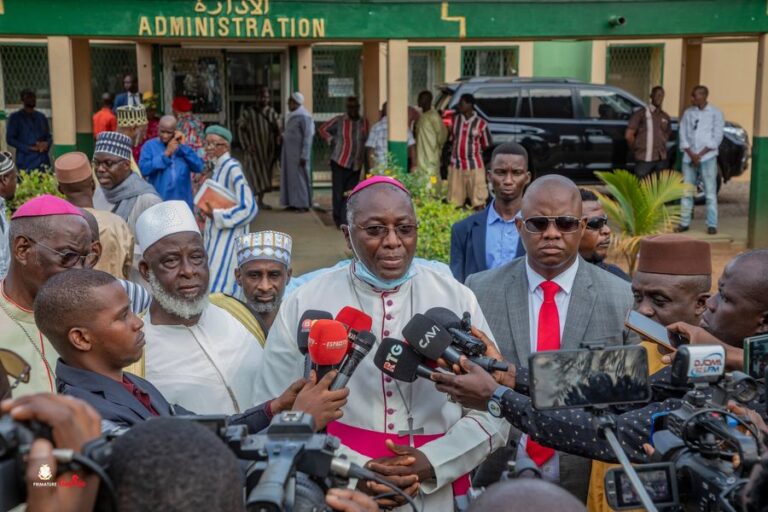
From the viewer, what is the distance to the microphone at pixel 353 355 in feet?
10.2

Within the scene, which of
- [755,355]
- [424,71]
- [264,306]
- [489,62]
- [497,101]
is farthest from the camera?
[489,62]

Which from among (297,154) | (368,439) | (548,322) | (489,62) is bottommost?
(368,439)

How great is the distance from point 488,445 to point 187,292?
1455 millimetres

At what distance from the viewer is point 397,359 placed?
3.24 meters

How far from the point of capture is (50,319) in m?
3.14

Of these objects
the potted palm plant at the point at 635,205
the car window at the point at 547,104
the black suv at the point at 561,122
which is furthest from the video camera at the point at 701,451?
the car window at the point at 547,104

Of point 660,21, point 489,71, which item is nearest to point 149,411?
point 660,21

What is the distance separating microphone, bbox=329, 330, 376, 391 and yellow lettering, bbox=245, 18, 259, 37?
8212 millimetres

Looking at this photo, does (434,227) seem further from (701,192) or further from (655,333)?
(701,192)

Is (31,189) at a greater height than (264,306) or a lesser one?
greater

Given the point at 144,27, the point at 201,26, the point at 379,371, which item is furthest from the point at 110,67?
the point at 379,371

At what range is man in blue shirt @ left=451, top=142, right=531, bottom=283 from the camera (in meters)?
6.11

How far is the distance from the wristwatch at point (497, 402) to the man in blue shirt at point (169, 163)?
261 inches

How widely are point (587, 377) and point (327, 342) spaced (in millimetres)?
855
